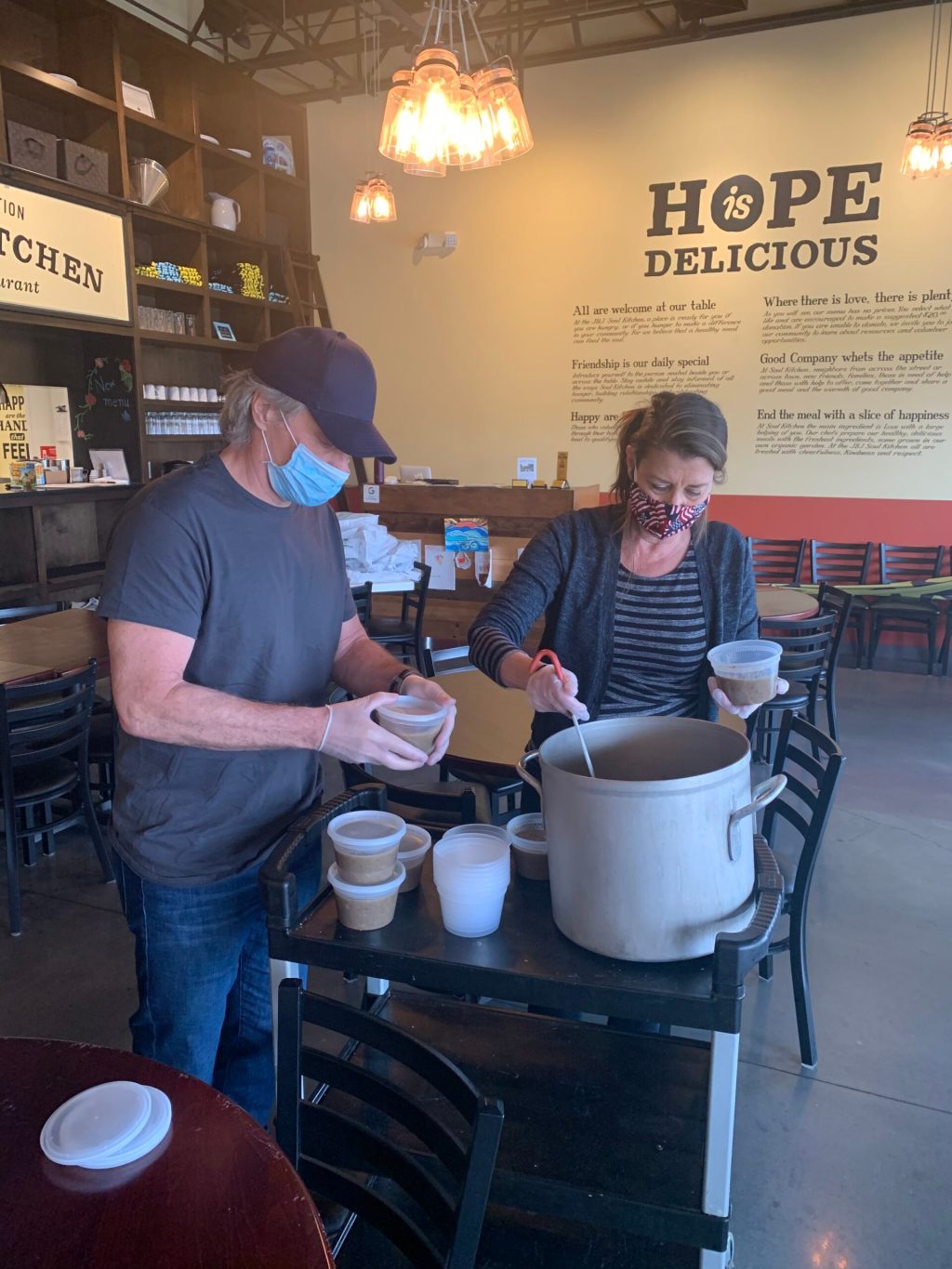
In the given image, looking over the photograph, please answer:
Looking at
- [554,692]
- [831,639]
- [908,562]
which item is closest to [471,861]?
[554,692]

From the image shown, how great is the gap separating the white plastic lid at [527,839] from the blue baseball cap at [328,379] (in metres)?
0.66

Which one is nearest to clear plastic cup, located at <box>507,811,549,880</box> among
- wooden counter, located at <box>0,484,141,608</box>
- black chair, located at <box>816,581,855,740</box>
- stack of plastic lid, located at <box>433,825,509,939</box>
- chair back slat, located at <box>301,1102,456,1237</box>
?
stack of plastic lid, located at <box>433,825,509,939</box>

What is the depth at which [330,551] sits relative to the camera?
66.7 inches

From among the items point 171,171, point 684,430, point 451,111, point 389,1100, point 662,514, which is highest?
point 171,171

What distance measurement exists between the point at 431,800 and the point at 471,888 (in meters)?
1.11

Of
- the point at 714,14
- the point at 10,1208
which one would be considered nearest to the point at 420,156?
the point at 714,14

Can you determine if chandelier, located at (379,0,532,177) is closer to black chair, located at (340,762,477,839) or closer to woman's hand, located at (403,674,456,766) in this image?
black chair, located at (340,762,477,839)

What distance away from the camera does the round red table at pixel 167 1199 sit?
0.84m

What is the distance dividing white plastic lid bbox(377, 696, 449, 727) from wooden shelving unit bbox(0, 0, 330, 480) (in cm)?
515

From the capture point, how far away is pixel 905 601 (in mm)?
6527

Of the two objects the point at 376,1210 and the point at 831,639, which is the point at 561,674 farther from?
the point at 831,639

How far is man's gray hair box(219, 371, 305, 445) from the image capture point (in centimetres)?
145

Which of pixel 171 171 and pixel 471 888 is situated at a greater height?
pixel 171 171

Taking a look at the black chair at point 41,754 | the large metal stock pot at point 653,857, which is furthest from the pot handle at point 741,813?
the black chair at point 41,754
